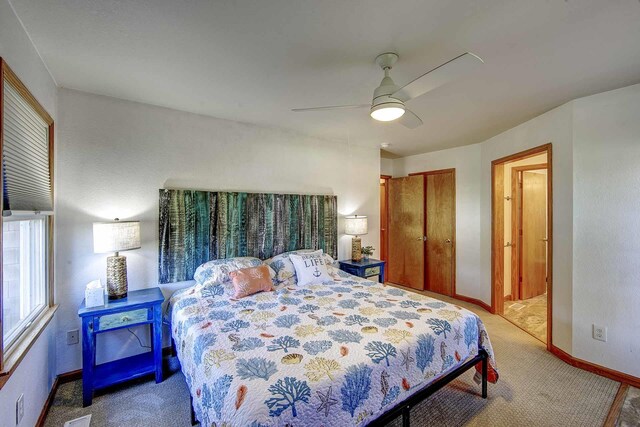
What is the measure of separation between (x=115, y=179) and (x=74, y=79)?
832 millimetres

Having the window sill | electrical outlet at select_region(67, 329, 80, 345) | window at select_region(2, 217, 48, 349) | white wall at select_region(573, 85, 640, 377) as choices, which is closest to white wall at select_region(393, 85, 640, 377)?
white wall at select_region(573, 85, 640, 377)

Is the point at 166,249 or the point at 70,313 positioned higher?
the point at 166,249

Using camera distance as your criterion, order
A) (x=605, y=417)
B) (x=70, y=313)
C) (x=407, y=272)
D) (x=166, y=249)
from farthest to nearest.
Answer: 1. (x=407, y=272)
2. (x=166, y=249)
3. (x=70, y=313)
4. (x=605, y=417)

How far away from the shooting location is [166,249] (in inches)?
109

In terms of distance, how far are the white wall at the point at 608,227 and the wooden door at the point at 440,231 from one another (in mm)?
2026

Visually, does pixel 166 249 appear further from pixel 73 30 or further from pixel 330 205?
pixel 330 205

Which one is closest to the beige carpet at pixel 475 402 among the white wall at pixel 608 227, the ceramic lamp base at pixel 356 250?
the white wall at pixel 608 227

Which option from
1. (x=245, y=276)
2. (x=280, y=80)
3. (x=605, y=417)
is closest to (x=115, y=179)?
(x=245, y=276)

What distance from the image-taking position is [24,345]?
5.33 feet

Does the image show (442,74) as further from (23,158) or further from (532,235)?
(532,235)

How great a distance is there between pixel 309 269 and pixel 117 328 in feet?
5.60

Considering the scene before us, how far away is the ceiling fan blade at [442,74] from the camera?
1.45 metres

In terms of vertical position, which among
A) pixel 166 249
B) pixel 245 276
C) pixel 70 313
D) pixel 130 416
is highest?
pixel 166 249

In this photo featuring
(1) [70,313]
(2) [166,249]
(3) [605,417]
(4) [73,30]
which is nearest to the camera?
(4) [73,30]
